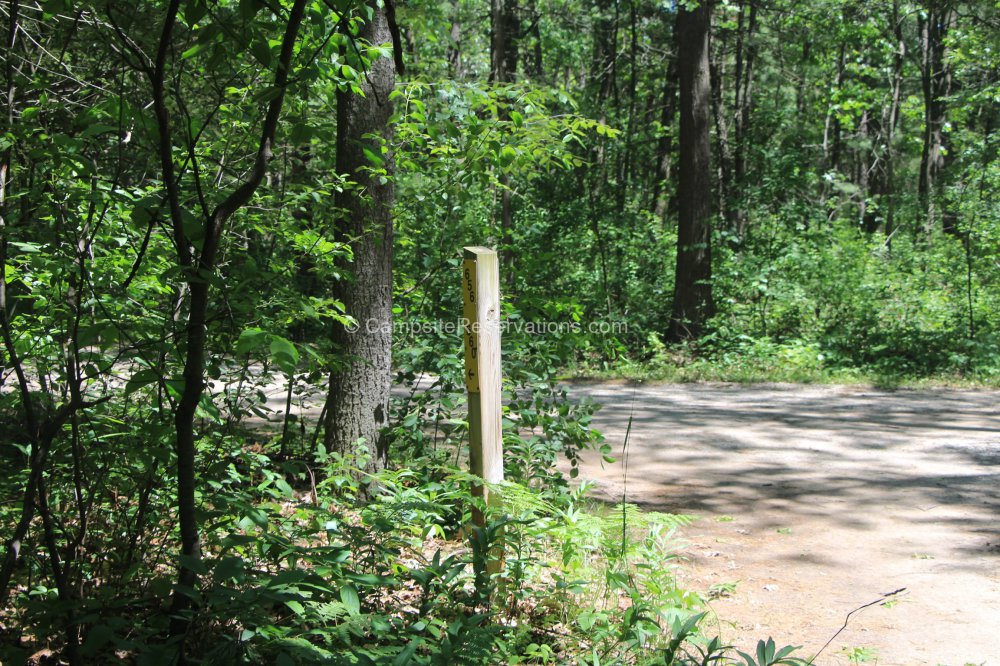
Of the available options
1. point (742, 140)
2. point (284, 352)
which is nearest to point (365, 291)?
point (284, 352)

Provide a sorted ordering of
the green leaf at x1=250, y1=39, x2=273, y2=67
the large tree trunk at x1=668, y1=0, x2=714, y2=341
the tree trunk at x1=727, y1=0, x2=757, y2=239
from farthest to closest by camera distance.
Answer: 1. the tree trunk at x1=727, y1=0, x2=757, y2=239
2. the large tree trunk at x1=668, y1=0, x2=714, y2=341
3. the green leaf at x1=250, y1=39, x2=273, y2=67

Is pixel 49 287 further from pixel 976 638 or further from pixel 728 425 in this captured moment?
pixel 728 425

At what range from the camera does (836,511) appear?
5.83m

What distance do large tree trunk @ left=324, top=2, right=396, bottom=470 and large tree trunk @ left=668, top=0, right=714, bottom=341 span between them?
1019cm

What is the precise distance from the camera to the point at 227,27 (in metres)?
2.34

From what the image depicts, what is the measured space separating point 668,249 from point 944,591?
14.9 m

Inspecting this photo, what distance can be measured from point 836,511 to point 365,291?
12.6ft

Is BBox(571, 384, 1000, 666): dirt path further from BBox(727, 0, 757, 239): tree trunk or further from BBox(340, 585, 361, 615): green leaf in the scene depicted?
BBox(727, 0, 757, 239): tree trunk

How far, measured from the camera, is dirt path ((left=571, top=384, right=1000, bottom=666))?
4035mm

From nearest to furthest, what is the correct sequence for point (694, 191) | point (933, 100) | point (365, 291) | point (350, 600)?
point (350, 600)
point (365, 291)
point (694, 191)
point (933, 100)

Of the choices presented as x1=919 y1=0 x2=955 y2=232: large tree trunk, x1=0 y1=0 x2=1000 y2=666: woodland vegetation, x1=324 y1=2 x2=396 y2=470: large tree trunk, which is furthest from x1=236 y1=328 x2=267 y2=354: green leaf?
x1=919 y1=0 x2=955 y2=232: large tree trunk

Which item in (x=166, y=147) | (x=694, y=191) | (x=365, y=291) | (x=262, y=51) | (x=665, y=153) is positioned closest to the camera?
(x=262, y=51)

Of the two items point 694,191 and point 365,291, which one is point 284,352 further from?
point 694,191

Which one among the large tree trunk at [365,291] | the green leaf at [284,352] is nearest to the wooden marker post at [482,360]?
the large tree trunk at [365,291]
